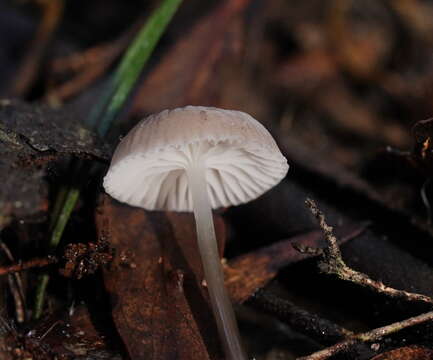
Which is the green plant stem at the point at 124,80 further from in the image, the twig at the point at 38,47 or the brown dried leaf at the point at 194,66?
the twig at the point at 38,47

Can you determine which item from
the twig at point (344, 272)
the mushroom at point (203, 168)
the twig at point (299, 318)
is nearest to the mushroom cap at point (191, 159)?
the mushroom at point (203, 168)

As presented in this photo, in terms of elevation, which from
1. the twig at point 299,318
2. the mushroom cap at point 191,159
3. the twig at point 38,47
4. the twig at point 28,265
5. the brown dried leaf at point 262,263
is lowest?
the twig at point 299,318

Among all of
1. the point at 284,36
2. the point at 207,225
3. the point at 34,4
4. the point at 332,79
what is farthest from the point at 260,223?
the point at 34,4

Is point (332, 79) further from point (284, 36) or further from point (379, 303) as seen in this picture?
point (379, 303)

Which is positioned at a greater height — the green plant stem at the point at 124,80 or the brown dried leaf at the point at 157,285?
the green plant stem at the point at 124,80

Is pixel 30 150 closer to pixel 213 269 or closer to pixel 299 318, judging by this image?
pixel 213 269

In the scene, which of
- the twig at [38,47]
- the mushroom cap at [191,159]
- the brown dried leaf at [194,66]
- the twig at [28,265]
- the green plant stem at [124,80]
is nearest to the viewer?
the mushroom cap at [191,159]
